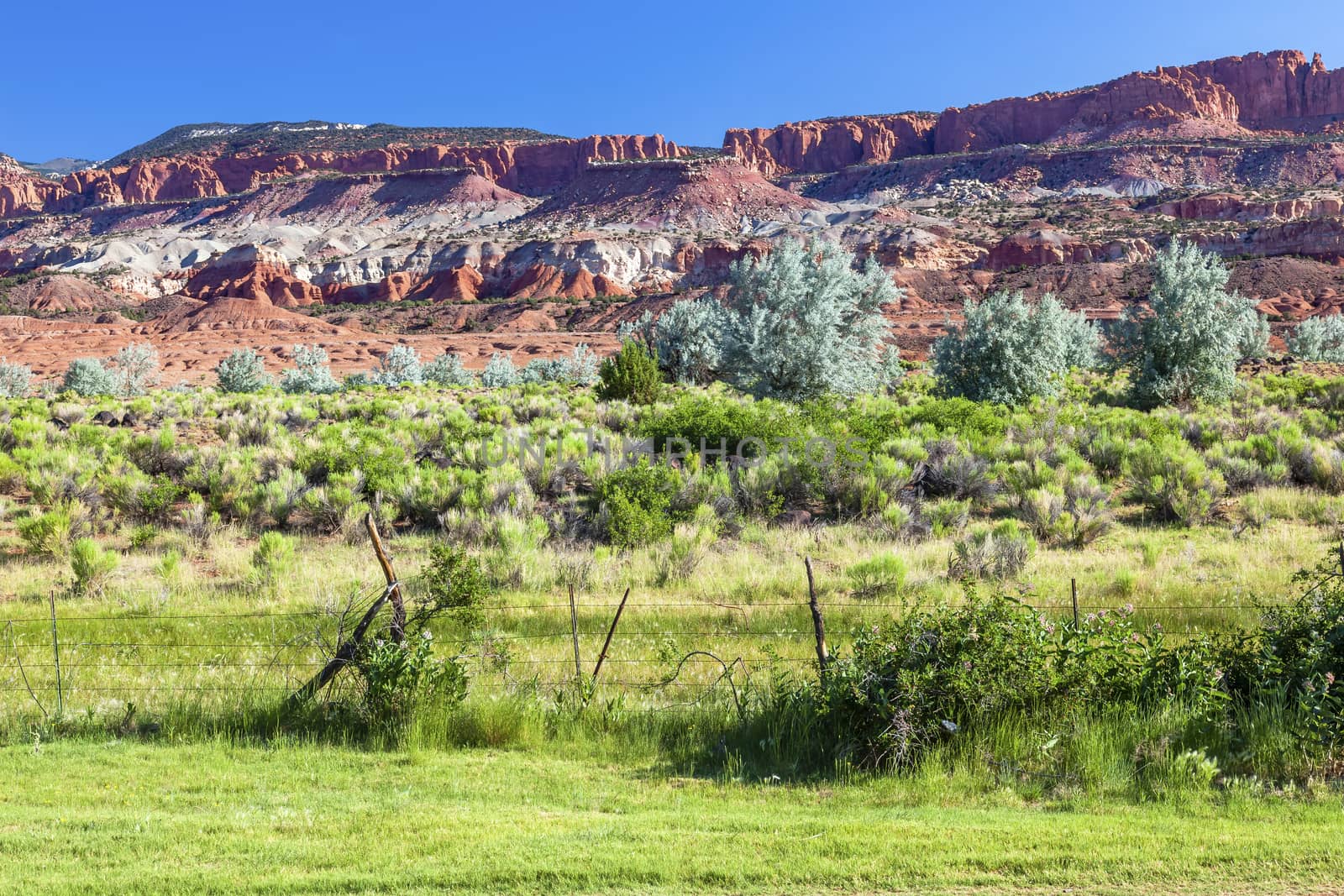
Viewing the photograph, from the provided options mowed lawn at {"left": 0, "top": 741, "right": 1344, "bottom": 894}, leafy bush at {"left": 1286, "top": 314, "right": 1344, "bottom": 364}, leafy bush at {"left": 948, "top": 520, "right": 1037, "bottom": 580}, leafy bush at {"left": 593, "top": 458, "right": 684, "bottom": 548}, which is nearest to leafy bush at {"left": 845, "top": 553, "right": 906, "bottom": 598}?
leafy bush at {"left": 948, "top": 520, "right": 1037, "bottom": 580}

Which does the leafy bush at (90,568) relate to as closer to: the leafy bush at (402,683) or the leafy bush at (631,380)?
the leafy bush at (402,683)

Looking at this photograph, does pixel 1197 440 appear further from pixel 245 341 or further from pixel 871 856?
pixel 245 341

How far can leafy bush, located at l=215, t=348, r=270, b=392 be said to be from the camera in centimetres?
3809

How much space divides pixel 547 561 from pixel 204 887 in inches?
280

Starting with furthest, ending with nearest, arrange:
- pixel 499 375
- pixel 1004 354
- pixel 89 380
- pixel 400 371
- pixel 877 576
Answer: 1. pixel 400 371
2. pixel 499 375
3. pixel 89 380
4. pixel 1004 354
5. pixel 877 576

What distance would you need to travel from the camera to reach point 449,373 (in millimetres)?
44906

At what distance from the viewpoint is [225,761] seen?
20.1 feet

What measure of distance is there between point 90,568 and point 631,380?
1661cm

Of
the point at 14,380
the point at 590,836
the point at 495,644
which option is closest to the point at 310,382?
the point at 14,380

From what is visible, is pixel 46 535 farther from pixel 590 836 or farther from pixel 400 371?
pixel 400 371

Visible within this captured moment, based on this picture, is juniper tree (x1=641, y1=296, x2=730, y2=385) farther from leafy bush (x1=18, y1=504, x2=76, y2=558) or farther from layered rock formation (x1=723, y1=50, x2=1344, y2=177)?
layered rock formation (x1=723, y1=50, x2=1344, y2=177)

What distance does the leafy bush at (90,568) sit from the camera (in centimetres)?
1078

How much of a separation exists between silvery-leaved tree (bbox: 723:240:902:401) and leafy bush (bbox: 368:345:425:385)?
18.1 m

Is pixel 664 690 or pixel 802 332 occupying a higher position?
pixel 802 332
